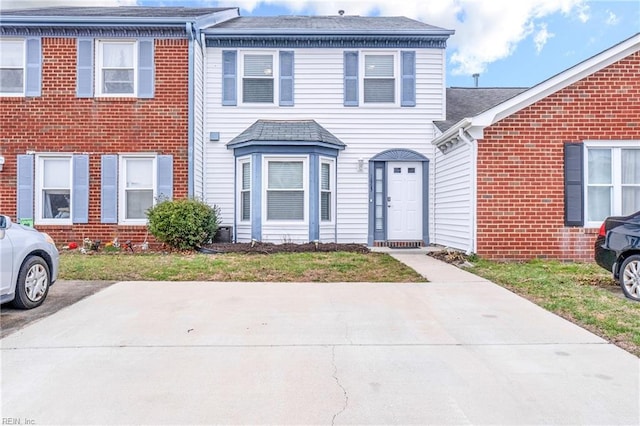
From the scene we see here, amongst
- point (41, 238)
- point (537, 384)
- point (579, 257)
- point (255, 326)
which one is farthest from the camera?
point (579, 257)

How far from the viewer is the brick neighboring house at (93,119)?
11.1 metres

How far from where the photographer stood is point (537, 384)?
325cm

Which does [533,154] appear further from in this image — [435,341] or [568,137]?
[435,341]

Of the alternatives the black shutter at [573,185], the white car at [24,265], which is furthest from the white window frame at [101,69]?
the black shutter at [573,185]

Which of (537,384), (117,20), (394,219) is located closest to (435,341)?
(537,384)

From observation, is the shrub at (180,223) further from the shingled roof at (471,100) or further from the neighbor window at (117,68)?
the shingled roof at (471,100)

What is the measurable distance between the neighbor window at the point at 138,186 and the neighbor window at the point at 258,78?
3158 mm

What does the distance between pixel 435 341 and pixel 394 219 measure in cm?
784

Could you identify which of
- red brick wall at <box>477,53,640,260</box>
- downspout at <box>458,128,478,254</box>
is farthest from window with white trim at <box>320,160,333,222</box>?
red brick wall at <box>477,53,640,260</box>

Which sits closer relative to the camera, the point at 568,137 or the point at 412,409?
the point at 412,409

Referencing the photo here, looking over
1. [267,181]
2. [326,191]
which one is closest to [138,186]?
[267,181]

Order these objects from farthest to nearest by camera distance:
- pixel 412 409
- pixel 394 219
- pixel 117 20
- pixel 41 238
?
pixel 394 219, pixel 117 20, pixel 41 238, pixel 412 409

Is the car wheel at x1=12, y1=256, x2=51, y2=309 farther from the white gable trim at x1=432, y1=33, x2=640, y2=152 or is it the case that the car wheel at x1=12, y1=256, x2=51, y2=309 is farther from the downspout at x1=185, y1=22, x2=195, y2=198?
the white gable trim at x1=432, y1=33, x2=640, y2=152

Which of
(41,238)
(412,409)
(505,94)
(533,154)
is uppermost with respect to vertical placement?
(505,94)
